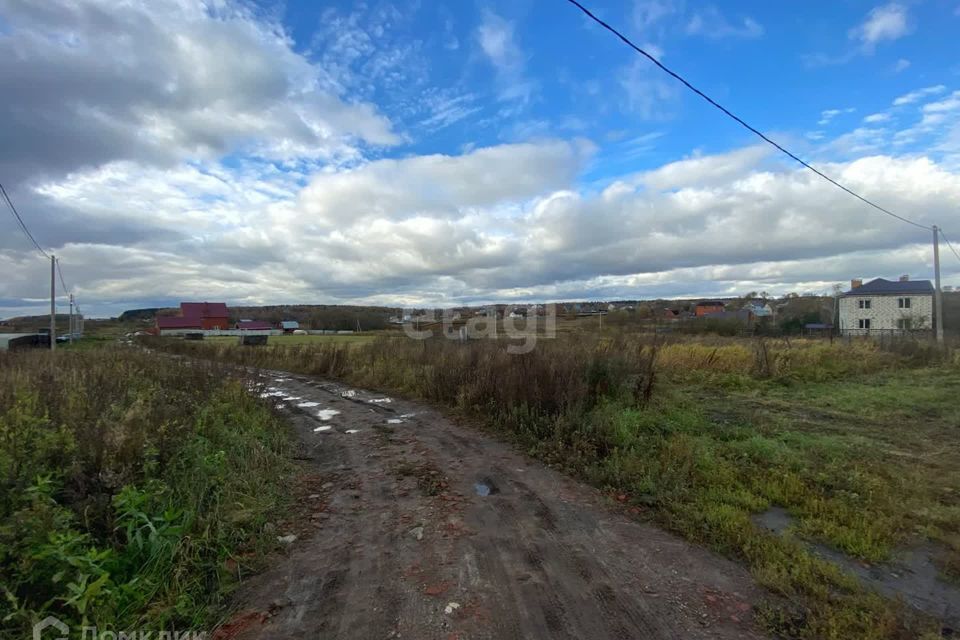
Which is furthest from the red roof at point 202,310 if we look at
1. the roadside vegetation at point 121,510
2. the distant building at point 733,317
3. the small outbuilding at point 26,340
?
the roadside vegetation at point 121,510

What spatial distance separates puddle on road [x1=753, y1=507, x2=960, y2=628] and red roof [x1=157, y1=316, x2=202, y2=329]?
288ft

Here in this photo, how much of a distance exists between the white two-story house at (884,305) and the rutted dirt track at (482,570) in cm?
4739

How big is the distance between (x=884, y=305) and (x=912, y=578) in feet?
174

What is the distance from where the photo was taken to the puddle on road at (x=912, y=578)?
2.76 m

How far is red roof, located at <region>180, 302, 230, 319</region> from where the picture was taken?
7856 cm

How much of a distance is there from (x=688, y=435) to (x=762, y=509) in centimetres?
222

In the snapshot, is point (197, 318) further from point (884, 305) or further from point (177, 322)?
point (884, 305)

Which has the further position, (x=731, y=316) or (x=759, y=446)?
(x=731, y=316)

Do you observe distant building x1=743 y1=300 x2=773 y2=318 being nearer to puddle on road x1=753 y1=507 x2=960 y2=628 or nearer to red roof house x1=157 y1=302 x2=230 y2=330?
puddle on road x1=753 y1=507 x2=960 y2=628

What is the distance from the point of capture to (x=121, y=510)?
123 inches

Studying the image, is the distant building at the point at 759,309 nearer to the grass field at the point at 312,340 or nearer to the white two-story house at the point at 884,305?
the white two-story house at the point at 884,305

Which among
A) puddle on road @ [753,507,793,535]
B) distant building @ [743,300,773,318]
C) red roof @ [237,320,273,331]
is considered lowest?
puddle on road @ [753,507,793,535]

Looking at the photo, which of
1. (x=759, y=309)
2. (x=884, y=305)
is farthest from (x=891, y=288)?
(x=759, y=309)

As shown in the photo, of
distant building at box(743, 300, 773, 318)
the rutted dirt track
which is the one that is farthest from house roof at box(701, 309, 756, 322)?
the rutted dirt track
